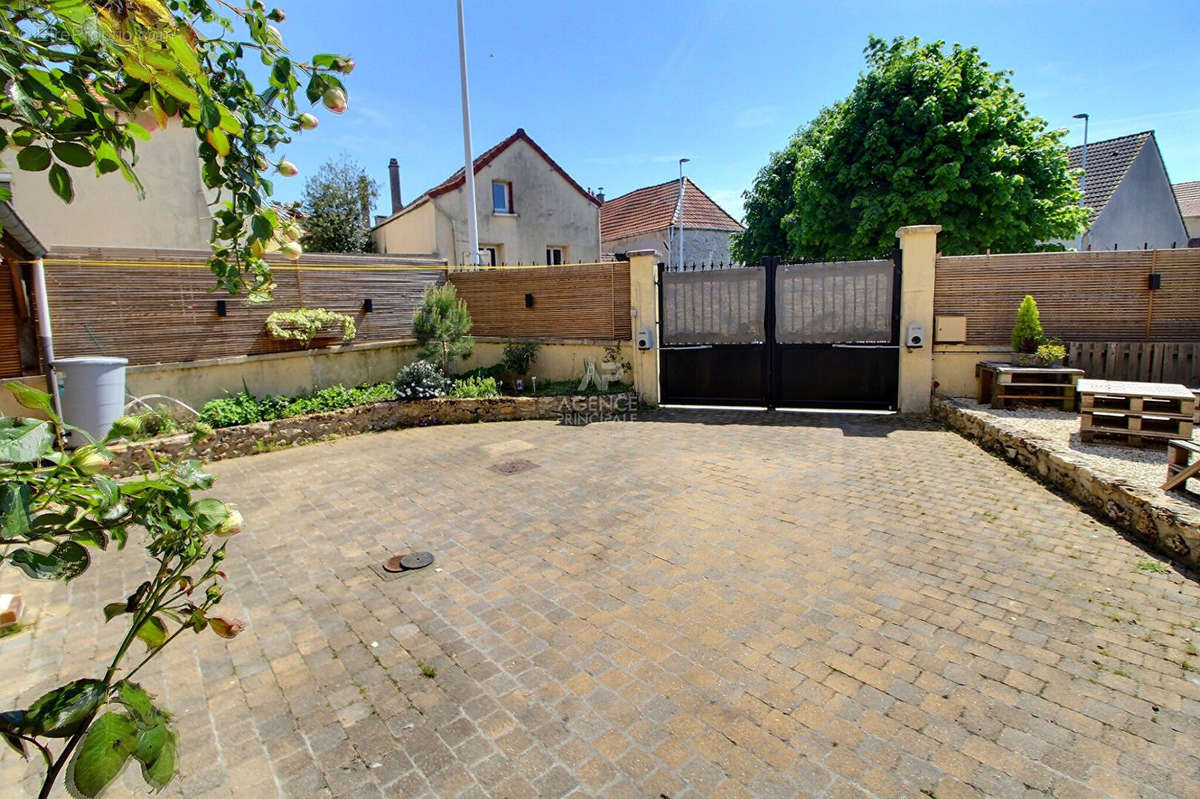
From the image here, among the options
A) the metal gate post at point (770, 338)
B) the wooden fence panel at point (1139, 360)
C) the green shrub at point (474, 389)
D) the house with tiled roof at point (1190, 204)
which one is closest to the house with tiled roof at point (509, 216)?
the green shrub at point (474, 389)

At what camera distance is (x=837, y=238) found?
14.3 m

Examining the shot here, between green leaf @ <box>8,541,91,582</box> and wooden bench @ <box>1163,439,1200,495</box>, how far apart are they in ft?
19.9

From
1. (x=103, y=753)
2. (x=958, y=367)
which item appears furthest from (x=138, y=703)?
(x=958, y=367)

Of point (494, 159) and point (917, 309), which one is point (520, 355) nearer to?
point (917, 309)

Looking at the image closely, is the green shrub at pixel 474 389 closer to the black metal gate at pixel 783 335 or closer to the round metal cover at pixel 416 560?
the black metal gate at pixel 783 335

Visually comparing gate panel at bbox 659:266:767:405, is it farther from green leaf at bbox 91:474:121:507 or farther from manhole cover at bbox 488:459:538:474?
green leaf at bbox 91:474:121:507

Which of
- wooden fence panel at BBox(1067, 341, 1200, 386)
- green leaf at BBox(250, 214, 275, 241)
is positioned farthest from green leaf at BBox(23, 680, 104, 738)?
wooden fence panel at BBox(1067, 341, 1200, 386)

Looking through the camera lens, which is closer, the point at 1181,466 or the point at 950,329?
the point at 1181,466

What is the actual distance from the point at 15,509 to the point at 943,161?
1496 cm

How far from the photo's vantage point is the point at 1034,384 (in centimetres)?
702

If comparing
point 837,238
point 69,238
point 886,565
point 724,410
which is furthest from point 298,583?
point 837,238

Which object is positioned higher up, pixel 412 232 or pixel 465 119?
pixel 465 119

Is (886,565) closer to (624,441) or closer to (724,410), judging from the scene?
(624,441)

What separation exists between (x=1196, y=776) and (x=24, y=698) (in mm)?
5494
